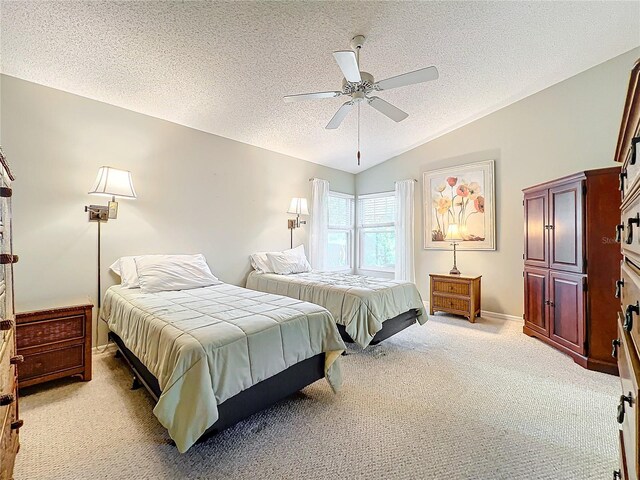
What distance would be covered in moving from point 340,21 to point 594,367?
358 cm

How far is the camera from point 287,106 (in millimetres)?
3266

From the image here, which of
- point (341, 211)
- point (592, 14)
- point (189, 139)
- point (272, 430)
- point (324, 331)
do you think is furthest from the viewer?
point (341, 211)

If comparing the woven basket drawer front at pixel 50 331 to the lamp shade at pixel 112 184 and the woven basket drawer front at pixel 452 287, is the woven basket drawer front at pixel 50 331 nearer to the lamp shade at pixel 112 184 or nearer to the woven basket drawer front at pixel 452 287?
the lamp shade at pixel 112 184

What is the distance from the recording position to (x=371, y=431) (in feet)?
5.65

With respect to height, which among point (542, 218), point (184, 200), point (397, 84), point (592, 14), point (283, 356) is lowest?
point (283, 356)

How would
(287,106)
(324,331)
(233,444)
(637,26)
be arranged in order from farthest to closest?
(287,106) < (637,26) < (324,331) < (233,444)

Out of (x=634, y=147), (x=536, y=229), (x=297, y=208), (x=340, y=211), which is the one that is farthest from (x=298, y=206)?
(x=634, y=147)

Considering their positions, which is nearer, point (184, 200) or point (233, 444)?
point (233, 444)

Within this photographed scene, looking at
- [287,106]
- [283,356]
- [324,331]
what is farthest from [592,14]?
[283,356]

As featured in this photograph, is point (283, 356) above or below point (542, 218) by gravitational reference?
below

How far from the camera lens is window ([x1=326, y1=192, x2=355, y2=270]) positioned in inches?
214

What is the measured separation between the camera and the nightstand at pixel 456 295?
387 centimetres

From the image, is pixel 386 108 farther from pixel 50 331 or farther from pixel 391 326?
pixel 50 331

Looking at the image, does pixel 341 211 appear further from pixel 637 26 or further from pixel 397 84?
pixel 637 26
